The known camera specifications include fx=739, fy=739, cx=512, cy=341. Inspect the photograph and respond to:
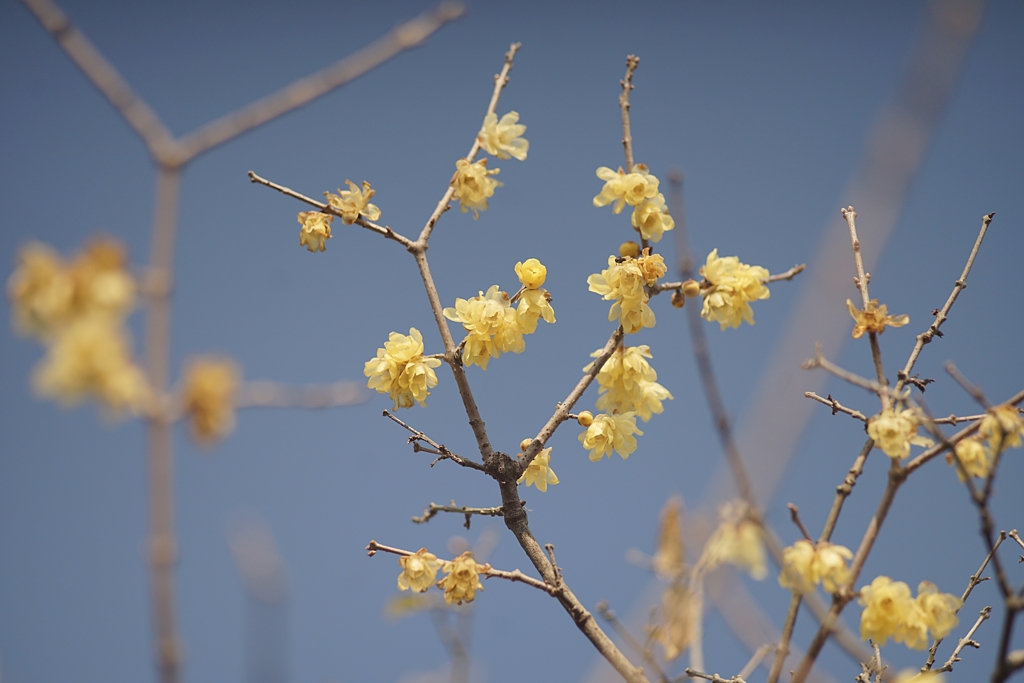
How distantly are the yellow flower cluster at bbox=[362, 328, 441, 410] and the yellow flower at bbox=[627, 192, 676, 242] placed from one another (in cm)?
76

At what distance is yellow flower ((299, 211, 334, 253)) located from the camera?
7.61 feet

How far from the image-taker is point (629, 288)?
220 cm

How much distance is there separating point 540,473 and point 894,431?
3.44 ft

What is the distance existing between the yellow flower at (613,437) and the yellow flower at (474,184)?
0.78 m

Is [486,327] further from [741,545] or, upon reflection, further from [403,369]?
[741,545]

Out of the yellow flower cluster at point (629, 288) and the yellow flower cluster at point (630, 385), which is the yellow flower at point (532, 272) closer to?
the yellow flower cluster at point (629, 288)

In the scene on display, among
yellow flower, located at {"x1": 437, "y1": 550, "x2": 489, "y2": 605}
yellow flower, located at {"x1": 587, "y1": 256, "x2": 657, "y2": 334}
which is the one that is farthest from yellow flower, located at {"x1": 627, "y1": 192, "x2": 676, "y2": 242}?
yellow flower, located at {"x1": 437, "y1": 550, "x2": 489, "y2": 605}

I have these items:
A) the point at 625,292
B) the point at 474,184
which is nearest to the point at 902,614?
the point at 625,292

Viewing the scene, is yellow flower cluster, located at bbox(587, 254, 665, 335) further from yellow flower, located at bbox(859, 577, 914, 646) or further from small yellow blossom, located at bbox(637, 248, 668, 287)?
yellow flower, located at bbox(859, 577, 914, 646)

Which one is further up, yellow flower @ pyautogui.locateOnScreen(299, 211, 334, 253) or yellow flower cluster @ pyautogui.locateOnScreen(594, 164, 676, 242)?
yellow flower @ pyautogui.locateOnScreen(299, 211, 334, 253)

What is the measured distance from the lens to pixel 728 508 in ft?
5.63

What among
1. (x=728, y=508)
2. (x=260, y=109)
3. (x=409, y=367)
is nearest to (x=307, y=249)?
(x=409, y=367)

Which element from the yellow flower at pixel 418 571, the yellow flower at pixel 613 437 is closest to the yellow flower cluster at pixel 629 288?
the yellow flower at pixel 613 437

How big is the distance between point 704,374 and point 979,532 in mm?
716
